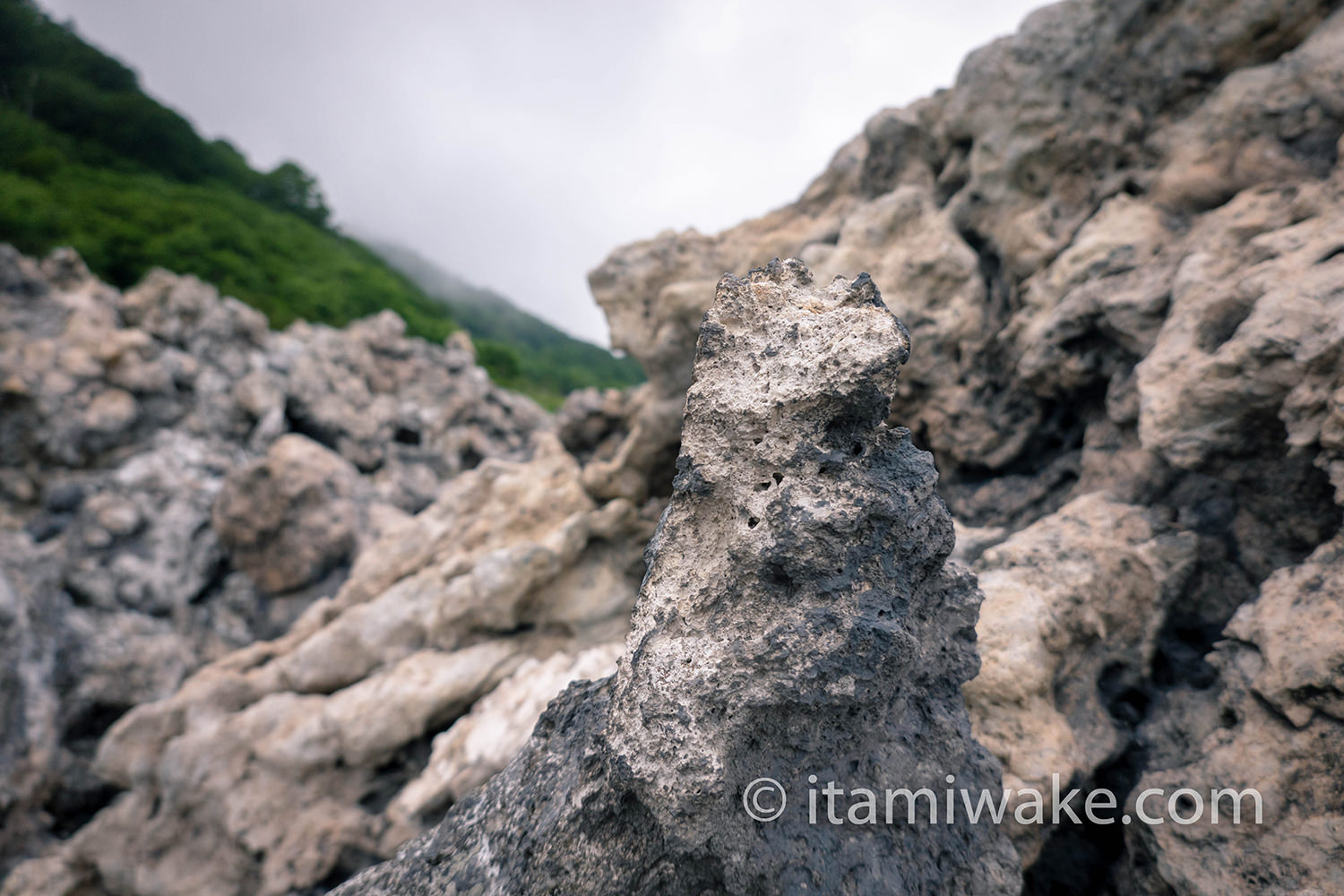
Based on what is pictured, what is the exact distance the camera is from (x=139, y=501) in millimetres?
11172

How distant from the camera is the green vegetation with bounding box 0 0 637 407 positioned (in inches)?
1128

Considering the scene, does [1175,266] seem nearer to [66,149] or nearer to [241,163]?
[66,149]

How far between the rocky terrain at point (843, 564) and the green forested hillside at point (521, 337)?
124 feet

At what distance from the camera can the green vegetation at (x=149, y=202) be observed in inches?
1128

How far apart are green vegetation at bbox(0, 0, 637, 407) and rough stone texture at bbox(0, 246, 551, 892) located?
14423mm

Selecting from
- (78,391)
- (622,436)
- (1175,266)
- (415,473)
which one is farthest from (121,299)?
(1175,266)

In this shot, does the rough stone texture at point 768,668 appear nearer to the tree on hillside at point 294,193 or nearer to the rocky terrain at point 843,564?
the rocky terrain at point 843,564

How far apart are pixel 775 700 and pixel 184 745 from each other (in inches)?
270

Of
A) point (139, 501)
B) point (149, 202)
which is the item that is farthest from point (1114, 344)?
point (149, 202)

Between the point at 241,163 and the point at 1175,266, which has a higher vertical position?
the point at 241,163

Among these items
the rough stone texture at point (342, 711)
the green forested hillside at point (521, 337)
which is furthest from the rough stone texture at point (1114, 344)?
the green forested hillside at point (521, 337)

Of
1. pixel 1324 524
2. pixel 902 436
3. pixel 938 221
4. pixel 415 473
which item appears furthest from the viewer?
pixel 415 473

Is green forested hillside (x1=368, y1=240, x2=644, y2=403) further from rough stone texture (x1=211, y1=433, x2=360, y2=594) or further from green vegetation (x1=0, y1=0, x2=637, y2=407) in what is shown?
rough stone texture (x1=211, y1=433, x2=360, y2=594)

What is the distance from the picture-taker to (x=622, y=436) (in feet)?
33.8
